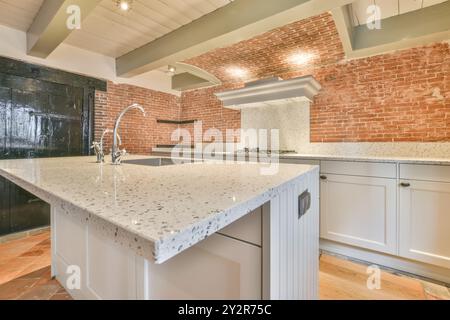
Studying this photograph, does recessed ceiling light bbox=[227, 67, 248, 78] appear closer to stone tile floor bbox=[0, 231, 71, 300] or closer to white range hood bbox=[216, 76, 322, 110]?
white range hood bbox=[216, 76, 322, 110]

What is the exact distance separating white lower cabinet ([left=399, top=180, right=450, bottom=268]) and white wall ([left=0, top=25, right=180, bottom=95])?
4.30 m

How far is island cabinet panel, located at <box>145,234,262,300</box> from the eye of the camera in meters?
0.77

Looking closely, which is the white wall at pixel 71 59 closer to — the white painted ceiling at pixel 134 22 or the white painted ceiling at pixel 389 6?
the white painted ceiling at pixel 134 22

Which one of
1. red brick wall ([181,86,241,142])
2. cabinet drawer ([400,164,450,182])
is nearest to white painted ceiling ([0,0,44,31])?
red brick wall ([181,86,241,142])

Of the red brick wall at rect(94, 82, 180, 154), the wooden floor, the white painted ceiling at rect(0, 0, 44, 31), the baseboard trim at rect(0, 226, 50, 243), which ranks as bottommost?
the wooden floor

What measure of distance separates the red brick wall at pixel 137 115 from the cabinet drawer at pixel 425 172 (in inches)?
161

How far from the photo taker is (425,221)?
6.58ft

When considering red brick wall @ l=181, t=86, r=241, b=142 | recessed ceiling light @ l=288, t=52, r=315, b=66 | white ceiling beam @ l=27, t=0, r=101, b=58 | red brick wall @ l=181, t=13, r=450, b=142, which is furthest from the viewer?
red brick wall @ l=181, t=86, r=241, b=142

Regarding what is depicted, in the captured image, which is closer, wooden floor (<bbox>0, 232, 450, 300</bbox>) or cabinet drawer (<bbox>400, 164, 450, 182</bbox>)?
wooden floor (<bbox>0, 232, 450, 300</bbox>)

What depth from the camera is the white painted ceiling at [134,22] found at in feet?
7.79

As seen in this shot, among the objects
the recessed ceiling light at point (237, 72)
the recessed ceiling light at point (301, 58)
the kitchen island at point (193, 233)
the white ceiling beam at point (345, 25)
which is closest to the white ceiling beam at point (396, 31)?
the white ceiling beam at point (345, 25)

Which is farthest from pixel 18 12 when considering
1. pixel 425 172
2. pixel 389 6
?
pixel 425 172

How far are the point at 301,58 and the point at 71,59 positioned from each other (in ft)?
11.0
